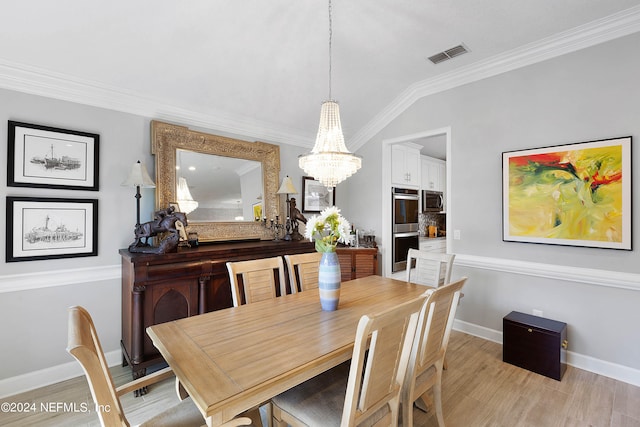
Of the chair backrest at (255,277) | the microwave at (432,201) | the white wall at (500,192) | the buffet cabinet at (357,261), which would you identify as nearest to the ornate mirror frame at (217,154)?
the buffet cabinet at (357,261)

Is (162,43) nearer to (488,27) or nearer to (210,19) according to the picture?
(210,19)

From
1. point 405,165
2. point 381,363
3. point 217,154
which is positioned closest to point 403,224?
point 405,165

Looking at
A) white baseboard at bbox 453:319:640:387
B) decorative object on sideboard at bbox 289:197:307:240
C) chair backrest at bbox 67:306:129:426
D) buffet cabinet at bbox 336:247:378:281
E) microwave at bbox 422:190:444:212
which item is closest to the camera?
chair backrest at bbox 67:306:129:426

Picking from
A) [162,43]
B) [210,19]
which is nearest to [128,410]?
[162,43]

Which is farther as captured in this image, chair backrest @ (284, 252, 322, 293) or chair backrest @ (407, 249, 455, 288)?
chair backrest @ (407, 249, 455, 288)

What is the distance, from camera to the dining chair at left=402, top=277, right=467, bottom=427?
150 centimetres

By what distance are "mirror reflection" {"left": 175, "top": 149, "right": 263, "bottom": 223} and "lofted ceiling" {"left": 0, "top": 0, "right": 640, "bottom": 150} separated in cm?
43

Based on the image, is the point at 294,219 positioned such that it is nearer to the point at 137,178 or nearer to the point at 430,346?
the point at 137,178

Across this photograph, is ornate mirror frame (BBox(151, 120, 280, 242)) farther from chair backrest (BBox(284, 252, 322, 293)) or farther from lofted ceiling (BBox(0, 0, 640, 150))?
chair backrest (BBox(284, 252, 322, 293))

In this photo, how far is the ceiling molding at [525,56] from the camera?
97.7 inches

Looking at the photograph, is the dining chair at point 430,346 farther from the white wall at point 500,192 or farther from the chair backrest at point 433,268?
the white wall at point 500,192

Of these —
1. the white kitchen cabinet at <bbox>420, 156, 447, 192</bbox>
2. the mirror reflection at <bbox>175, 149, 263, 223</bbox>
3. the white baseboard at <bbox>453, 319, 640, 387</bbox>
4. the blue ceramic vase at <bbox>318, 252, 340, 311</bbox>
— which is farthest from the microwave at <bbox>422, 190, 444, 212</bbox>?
the blue ceramic vase at <bbox>318, 252, 340, 311</bbox>

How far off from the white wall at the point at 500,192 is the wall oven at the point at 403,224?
998 millimetres

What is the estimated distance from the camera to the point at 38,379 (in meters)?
2.37
